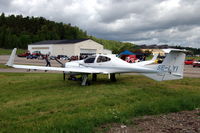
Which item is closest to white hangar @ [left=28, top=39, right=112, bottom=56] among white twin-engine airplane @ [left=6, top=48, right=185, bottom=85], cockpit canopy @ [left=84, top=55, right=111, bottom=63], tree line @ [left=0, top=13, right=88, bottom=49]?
tree line @ [left=0, top=13, right=88, bottom=49]

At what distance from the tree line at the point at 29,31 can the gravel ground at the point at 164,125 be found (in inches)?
5464

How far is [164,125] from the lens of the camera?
4887 mm

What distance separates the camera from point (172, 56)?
10898 mm

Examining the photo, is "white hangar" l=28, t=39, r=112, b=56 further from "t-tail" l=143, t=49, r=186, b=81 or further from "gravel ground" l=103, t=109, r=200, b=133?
"gravel ground" l=103, t=109, r=200, b=133

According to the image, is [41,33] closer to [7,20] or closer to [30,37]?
[30,37]

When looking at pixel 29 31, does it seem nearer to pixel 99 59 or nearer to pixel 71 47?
pixel 71 47

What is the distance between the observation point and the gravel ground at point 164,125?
4537mm

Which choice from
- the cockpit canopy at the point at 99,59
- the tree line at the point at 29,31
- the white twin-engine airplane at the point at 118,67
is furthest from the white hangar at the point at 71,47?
the white twin-engine airplane at the point at 118,67

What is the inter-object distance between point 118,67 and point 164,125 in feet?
29.5

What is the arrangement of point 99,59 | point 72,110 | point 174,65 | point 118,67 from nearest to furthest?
point 72,110 < point 174,65 < point 118,67 < point 99,59

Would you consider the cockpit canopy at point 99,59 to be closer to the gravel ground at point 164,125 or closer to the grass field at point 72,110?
the grass field at point 72,110

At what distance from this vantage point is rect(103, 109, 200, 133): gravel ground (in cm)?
454

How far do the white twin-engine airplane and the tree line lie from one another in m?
129

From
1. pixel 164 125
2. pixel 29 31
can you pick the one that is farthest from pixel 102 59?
pixel 29 31
